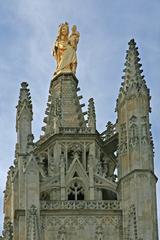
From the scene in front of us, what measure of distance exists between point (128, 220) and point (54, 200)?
109 inches

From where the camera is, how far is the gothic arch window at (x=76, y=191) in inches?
1778

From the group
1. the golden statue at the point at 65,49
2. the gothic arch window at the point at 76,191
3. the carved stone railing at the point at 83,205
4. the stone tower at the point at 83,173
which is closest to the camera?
the stone tower at the point at 83,173

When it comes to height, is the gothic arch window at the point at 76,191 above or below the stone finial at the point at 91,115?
below

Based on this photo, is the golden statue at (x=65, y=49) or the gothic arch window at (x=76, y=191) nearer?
the gothic arch window at (x=76, y=191)

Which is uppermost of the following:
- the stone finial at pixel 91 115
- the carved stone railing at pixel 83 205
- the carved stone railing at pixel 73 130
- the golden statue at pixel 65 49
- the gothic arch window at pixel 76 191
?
the golden statue at pixel 65 49

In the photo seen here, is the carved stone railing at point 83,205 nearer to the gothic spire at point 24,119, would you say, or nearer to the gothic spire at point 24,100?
the gothic spire at point 24,119

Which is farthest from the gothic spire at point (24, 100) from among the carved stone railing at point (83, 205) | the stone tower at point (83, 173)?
the carved stone railing at point (83, 205)

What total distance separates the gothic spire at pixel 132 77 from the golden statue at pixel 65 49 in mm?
4191

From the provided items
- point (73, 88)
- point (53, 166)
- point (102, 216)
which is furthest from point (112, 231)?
point (73, 88)

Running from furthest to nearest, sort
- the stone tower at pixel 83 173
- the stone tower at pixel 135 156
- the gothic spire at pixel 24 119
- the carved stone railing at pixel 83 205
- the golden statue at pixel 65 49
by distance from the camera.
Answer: the golden statue at pixel 65 49
the gothic spire at pixel 24 119
the carved stone railing at pixel 83 205
the stone tower at pixel 83 173
the stone tower at pixel 135 156

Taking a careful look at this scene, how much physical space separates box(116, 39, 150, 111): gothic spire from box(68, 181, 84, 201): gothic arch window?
3162 millimetres

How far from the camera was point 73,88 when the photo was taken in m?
49.3

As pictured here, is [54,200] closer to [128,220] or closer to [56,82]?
[128,220]

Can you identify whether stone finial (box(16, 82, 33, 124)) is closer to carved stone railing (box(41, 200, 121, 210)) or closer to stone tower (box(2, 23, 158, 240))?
stone tower (box(2, 23, 158, 240))
